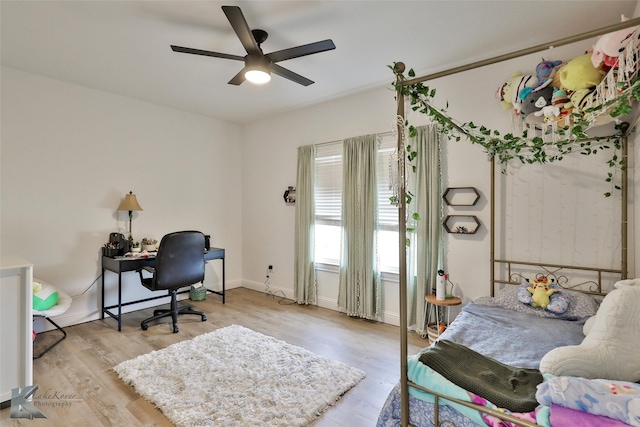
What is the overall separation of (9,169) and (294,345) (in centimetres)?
325

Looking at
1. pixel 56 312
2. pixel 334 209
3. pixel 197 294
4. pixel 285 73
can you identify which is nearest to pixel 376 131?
pixel 334 209

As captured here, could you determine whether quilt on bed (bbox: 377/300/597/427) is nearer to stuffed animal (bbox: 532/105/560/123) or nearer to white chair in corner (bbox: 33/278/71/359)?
stuffed animal (bbox: 532/105/560/123)

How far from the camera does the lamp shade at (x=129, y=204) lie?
12.2ft

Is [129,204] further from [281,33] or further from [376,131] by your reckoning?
[376,131]

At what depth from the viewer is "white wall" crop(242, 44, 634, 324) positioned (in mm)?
2809

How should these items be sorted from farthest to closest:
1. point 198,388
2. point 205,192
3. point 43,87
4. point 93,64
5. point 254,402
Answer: point 205,192, point 43,87, point 93,64, point 198,388, point 254,402

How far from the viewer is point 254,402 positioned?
2090 millimetres

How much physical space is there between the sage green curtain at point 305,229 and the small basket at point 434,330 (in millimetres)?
1592

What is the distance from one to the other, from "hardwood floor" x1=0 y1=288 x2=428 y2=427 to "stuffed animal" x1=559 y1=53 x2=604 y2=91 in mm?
2382

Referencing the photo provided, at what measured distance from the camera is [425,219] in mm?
3217

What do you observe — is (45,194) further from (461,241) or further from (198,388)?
(461,241)

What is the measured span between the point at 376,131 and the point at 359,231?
45.8 inches

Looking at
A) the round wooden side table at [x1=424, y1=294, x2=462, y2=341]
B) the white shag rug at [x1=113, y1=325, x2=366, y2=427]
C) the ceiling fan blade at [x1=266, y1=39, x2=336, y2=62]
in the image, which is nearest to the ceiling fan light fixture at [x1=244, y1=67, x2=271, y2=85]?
the ceiling fan blade at [x1=266, y1=39, x2=336, y2=62]

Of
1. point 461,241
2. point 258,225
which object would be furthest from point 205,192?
point 461,241
